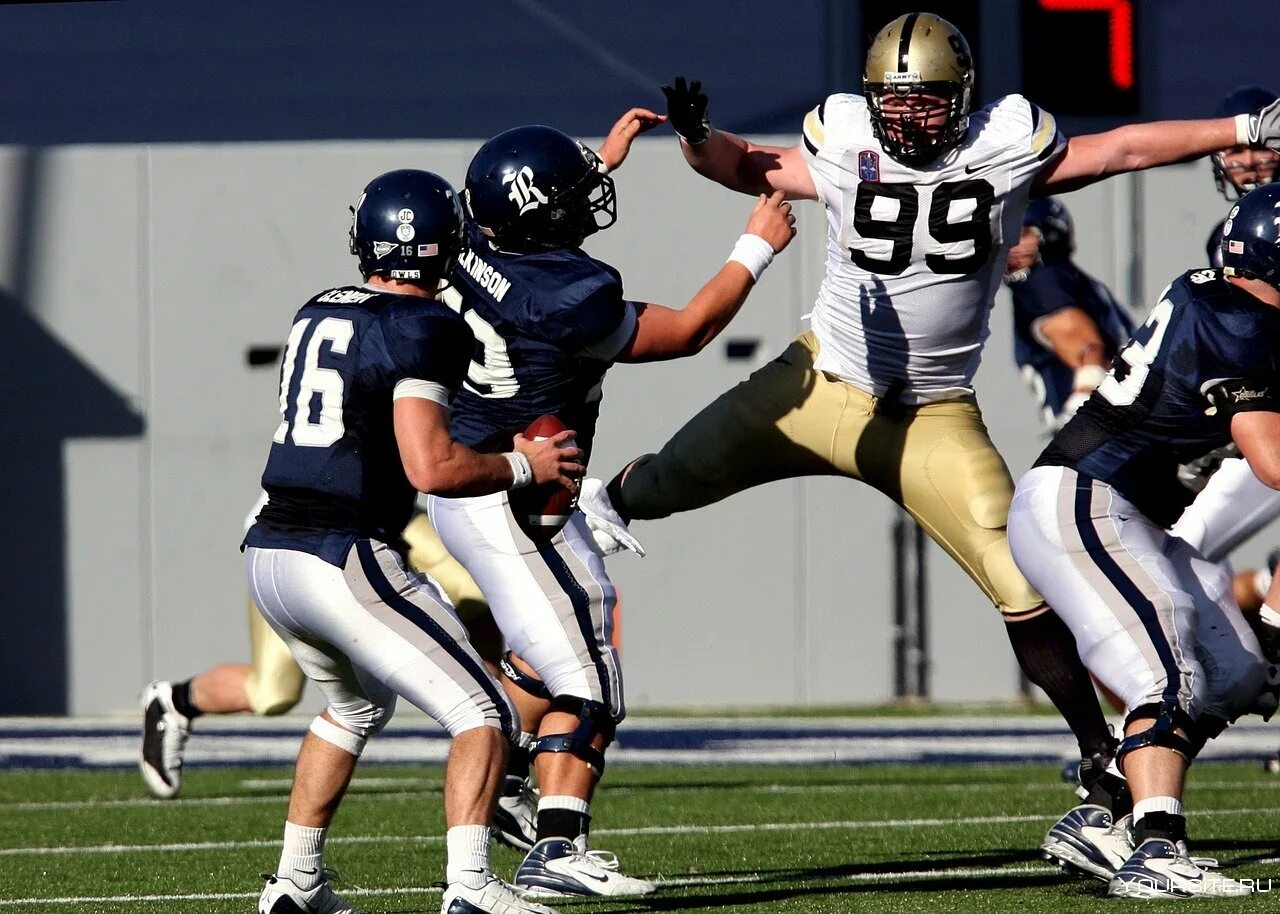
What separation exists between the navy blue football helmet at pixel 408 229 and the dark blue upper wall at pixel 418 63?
31.6ft

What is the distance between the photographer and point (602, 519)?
5.47 meters

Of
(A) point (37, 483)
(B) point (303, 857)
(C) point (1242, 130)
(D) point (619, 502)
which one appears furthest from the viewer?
(A) point (37, 483)

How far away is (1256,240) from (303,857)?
2377mm

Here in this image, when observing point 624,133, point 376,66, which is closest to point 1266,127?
point 624,133

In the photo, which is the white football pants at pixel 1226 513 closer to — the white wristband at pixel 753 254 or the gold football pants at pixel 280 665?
the white wristband at pixel 753 254

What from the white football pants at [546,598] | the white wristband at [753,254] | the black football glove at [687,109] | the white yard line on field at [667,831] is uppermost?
the black football glove at [687,109]

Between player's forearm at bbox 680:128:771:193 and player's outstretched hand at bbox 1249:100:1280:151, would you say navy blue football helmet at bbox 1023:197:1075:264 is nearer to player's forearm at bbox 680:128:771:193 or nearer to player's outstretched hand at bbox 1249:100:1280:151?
player's forearm at bbox 680:128:771:193

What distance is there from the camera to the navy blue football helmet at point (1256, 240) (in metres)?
4.33

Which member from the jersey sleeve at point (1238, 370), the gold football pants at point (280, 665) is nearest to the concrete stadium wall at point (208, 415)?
the gold football pants at point (280, 665)

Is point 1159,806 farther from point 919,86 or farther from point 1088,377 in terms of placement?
point 1088,377

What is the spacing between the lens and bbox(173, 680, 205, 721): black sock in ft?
22.5

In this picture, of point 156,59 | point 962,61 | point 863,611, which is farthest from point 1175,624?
point 156,59

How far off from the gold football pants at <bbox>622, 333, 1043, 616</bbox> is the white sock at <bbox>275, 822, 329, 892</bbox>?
1.75 m

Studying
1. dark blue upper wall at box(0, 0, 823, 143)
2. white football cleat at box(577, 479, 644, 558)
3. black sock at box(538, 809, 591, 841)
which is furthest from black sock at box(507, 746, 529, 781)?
dark blue upper wall at box(0, 0, 823, 143)
